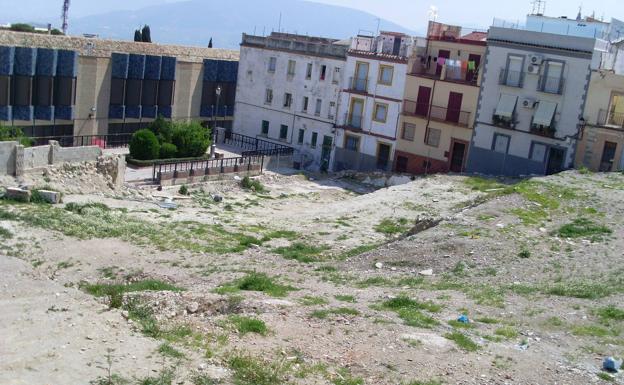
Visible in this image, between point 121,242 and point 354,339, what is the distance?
47.5ft

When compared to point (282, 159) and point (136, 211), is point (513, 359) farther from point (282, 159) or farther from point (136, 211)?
point (282, 159)

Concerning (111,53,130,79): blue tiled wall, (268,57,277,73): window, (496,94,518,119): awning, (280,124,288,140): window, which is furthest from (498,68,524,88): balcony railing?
(111,53,130,79): blue tiled wall

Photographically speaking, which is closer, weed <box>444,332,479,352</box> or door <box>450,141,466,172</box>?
weed <box>444,332,479,352</box>

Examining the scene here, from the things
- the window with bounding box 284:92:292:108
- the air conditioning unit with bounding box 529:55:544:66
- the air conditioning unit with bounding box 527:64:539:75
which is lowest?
the window with bounding box 284:92:292:108

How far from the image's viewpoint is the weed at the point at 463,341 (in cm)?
1841

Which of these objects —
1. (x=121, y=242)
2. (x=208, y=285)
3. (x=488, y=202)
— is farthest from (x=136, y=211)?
(x=488, y=202)

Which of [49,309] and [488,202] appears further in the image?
[488,202]

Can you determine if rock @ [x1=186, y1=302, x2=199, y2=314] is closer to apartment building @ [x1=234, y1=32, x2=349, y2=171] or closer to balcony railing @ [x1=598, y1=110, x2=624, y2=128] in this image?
balcony railing @ [x1=598, y1=110, x2=624, y2=128]

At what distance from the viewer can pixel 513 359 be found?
704 inches

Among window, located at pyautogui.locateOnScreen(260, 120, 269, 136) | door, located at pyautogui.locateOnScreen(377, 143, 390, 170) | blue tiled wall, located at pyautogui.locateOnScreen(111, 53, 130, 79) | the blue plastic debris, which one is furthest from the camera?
window, located at pyautogui.locateOnScreen(260, 120, 269, 136)

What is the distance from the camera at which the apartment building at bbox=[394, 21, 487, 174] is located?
55438 millimetres

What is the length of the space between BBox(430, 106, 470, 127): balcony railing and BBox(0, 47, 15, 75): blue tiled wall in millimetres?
28635

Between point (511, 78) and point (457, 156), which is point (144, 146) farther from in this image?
point (511, 78)

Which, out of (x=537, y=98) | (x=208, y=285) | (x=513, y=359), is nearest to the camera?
(x=513, y=359)
